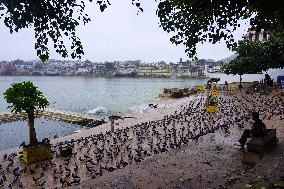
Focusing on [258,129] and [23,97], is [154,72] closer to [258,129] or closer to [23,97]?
[23,97]

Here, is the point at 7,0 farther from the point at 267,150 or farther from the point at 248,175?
the point at 267,150

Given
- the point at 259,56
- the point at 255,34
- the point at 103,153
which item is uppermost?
the point at 259,56

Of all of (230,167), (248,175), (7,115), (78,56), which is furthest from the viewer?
(7,115)

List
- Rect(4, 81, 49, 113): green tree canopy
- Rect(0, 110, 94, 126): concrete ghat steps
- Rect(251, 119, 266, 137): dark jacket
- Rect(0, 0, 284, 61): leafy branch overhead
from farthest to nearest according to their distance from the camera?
Rect(0, 110, 94, 126): concrete ghat steps
Rect(4, 81, 49, 113): green tree canopy
Rect(251, 119, 266, 137): dark jacket
Rect(0, 0, 284, 61): leafy branch overhead

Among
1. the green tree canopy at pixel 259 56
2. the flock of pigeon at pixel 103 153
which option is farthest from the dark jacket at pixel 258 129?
the green tree canopy at pixel 259 56

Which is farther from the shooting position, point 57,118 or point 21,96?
point 57,118

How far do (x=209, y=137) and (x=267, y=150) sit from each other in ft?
11.5

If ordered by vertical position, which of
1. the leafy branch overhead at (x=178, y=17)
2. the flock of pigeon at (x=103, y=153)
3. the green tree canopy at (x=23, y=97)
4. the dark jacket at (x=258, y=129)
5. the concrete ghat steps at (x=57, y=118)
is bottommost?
the concrete ghat steps at (x=57, y=118)

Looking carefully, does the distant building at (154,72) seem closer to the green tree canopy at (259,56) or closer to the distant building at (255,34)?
the distant building at (255,34)

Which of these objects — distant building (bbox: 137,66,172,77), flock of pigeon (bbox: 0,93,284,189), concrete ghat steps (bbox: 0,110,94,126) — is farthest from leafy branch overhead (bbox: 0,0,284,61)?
distant building (bbox: 137,66,172,77)

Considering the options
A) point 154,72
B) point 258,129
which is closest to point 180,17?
point 258,129

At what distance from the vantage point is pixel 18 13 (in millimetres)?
4969

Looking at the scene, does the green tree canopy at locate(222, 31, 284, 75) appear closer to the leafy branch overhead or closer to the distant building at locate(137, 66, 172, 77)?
the leafy branch overhead

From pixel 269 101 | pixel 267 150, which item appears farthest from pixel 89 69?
pixel 267 150
